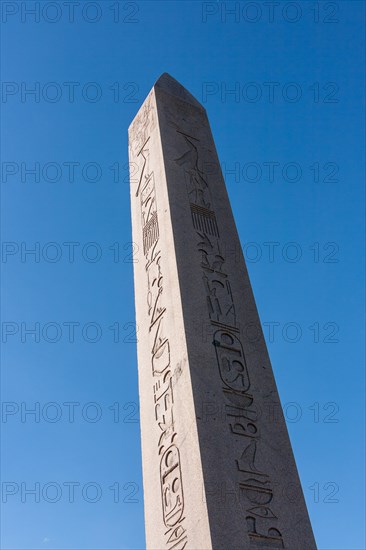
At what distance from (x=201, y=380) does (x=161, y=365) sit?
2.03 feet

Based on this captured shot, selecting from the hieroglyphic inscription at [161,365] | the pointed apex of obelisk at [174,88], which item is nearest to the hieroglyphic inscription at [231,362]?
the hieroglyphic inscription at [161,365]

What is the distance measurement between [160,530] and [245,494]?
69 centimetres

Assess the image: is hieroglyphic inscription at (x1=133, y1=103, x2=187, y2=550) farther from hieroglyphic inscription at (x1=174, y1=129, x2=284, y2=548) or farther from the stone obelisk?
hieroglyphic inscription at (x1=174, y1=129, x2=284, y2=548)

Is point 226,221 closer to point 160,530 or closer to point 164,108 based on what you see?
point 164,108

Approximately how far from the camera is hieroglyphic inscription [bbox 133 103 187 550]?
4711mm

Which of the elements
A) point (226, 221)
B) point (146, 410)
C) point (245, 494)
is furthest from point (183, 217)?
point (245, 494)

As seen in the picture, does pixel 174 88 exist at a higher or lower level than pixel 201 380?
higher

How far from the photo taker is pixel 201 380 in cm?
501

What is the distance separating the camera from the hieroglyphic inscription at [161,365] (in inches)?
185

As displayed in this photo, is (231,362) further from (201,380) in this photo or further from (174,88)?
(174,88)

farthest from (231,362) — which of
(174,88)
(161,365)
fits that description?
(174,88)

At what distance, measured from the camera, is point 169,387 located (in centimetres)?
530

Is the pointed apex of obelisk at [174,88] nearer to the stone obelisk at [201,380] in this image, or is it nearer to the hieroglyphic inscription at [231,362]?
the stone obelisk at [201,380]

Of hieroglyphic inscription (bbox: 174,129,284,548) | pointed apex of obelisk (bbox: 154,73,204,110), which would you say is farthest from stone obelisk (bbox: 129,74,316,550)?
pointed apex of obelisk (bbox: 154,73,204,110)
